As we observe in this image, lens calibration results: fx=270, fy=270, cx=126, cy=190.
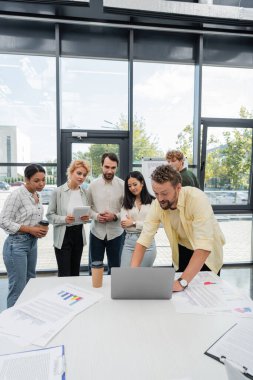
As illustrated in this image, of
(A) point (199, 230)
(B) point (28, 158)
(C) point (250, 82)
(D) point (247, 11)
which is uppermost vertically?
(D) point (247, 11)

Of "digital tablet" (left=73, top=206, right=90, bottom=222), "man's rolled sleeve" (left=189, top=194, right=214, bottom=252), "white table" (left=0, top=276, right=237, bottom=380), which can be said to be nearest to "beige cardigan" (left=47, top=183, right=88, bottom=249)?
"digital tablet" (left=73, top=206, right=90, bottom=222)

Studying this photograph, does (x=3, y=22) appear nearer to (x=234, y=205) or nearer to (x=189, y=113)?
(x=189, y=113)

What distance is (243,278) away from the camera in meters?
3.65

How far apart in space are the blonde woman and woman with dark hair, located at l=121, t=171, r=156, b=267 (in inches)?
15.0

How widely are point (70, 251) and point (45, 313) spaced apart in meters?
1.21

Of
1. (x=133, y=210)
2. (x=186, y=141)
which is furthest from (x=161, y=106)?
(x=133, y=210)

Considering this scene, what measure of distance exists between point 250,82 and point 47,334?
418cm

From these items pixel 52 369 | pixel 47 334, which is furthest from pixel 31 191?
pixel 52 369

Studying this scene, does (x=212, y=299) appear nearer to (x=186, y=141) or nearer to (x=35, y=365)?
(x=35, y=365)

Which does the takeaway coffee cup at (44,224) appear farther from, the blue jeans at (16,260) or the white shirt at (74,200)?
the white shirt at (74,200)

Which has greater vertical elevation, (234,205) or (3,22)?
(3,22)

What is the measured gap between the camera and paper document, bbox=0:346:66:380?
2.93ft

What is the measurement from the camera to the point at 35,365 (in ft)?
3.11

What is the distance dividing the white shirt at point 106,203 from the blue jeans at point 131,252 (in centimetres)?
35
